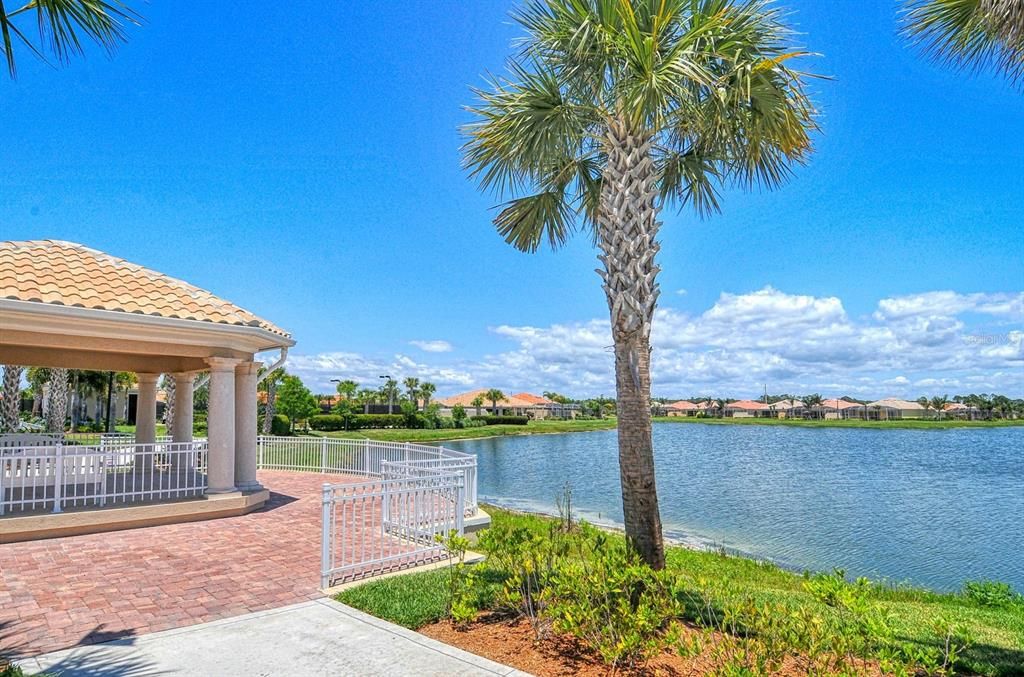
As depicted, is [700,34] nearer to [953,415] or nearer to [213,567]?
[213,567]

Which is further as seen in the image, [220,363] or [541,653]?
[220,363]

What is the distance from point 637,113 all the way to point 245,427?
10.5 meters

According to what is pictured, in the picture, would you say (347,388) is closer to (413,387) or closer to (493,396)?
(413,387)

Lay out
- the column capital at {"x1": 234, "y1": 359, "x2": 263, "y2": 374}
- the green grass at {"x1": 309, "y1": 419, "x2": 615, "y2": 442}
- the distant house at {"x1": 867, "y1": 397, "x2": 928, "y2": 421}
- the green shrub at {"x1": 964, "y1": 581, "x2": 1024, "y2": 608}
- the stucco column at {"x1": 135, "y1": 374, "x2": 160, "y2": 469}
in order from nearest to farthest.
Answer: the green shrub at {"x1": 964, "y1": 581, "x2": 1024, "y2": 608}
the column capital at {"x1": 234, "y1": 359, "x2": 263, "y2": 374}
the stucco column at {"x1": 135, "y1": 374, "x2": 160, "y2": 469}
the green grass at {"x1": 309, "y1": 419, "x2": 615, "y2": 442}
the distant house at {"x1": 867, "y1": 397, "x2": 928, "y2": 421}

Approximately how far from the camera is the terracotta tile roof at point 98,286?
10.0 meters

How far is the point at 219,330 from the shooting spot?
36.7 ft

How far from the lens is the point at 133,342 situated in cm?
1088

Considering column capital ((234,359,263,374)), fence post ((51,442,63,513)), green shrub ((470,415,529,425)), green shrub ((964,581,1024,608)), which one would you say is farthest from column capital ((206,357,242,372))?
green shrub ((470,415,529,425))

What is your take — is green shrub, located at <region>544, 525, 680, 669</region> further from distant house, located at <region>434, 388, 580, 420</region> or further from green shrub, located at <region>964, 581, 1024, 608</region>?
distant house, located at <region>434, 388, 580, 420</region>

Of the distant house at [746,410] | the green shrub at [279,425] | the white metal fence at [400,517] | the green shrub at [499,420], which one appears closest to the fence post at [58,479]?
the white metal fence at [400,517]

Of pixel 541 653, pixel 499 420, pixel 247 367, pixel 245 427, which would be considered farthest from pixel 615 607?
pixel 499 420

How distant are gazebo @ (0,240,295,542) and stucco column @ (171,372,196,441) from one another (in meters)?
1.55

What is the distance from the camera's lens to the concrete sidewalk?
15.3 ft

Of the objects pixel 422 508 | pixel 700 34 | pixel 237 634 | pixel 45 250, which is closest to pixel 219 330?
pixel 45 250
